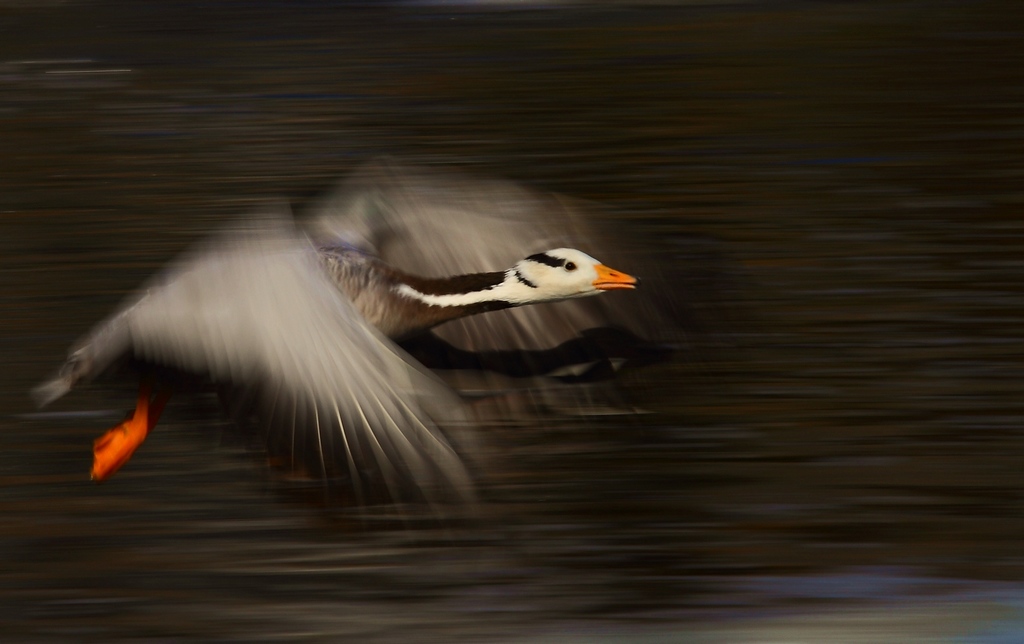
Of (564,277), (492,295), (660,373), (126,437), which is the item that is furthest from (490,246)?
(126,437)

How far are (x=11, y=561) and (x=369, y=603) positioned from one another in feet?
3.82

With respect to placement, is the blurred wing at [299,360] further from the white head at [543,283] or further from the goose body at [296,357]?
the white head at [543,283]

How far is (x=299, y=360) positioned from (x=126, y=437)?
1.00m

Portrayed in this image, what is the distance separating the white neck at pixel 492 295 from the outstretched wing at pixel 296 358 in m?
0.61

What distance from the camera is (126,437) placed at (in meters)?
4.94

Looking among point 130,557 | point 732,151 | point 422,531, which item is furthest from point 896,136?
point 130,557

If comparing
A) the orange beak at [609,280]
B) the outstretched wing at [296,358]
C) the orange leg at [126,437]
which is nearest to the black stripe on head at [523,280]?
the orange beak at [609,280]

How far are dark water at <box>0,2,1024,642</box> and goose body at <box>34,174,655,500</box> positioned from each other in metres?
0.34

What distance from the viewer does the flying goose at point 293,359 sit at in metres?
4.12

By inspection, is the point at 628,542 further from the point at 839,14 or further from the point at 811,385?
the point at 839,14

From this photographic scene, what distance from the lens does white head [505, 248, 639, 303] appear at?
5.11 m

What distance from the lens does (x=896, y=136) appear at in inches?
333

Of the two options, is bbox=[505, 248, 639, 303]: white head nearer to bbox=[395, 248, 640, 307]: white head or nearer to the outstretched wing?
bbox=[395, 248, 640, 307]: white head

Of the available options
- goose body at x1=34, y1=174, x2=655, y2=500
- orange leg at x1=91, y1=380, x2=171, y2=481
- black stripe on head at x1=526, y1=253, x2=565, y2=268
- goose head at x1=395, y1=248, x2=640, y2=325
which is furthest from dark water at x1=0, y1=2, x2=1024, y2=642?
black stripe on head at x1=526, y1=253, x2=565, y2=268
